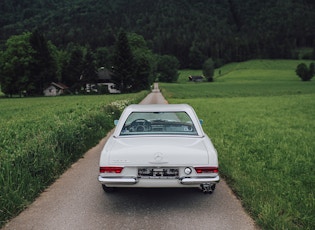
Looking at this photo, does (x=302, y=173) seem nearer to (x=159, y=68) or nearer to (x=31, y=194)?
(x=31, y=194)

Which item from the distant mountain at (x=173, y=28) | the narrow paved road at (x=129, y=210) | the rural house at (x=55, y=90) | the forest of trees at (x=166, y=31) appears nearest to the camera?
the narrow paved road at (x=129, y=210)

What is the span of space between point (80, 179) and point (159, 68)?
111 m

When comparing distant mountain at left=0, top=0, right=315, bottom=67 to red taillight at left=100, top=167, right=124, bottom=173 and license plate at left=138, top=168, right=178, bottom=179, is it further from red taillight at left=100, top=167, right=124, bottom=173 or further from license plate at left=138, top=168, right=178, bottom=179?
license plate at left=138, top=168, right=178, bottom=179

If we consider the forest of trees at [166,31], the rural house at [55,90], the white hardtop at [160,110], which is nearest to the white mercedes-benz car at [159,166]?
the white hardtop at [160,110]

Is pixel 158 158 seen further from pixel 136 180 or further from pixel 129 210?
pixel 129 210

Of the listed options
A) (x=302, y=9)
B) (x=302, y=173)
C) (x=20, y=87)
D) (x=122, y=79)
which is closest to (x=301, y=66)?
(x=122, y=79)

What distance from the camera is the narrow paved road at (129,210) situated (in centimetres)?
400

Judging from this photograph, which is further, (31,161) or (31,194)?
(31,161)

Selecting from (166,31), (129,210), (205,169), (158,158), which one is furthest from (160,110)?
(166,31)

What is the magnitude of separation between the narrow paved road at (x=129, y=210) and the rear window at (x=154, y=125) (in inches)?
41.8

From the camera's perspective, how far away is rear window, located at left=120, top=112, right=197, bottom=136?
5.39 metres

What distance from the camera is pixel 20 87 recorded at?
55.6 m

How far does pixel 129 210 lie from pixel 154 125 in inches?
79.9

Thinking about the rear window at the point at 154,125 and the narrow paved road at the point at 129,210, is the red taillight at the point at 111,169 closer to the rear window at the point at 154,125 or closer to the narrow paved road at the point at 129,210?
the narrow paved road at the point at 129,210
